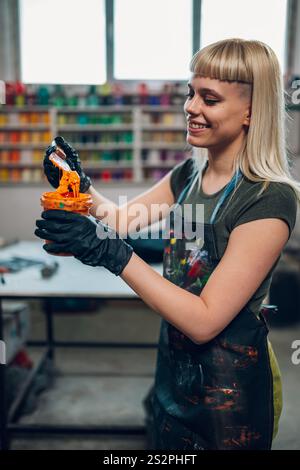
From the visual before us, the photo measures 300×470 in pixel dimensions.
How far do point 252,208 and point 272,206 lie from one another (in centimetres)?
4

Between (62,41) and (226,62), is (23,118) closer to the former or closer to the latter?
(62,41)

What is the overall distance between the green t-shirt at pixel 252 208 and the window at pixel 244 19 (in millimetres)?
4844

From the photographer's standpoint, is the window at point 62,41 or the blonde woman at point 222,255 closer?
the blonde woman at point 222,255

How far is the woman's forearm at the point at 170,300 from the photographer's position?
904mm

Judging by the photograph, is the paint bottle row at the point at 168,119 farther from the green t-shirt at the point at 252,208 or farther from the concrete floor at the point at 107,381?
the green t-shirt at the point at 252,208

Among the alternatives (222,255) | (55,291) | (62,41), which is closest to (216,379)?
(222,255)

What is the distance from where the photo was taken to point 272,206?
95 cm

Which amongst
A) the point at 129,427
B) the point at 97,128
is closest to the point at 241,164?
the point at 129,427

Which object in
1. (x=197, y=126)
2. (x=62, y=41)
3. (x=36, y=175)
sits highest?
(x=62, y=41)

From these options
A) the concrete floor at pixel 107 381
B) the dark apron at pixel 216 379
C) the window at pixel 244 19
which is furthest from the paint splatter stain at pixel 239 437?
the window at pixel 244 19

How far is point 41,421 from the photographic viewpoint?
8.19 feet

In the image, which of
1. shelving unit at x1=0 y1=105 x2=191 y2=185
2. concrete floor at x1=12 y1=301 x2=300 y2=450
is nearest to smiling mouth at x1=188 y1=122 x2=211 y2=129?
concrete floor at x1=12 y1=301 x2=300 y2=450

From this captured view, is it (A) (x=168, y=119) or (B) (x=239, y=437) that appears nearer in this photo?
(B) (x=239, y=437)

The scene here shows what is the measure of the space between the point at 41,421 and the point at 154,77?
14.0 ft
